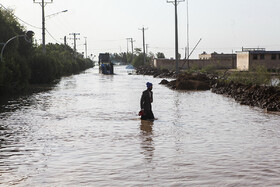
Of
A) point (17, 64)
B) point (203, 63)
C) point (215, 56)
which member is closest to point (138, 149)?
point (17, 64)

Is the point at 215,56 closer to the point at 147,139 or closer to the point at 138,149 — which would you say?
the point at 147,139

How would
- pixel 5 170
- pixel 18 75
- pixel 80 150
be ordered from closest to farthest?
pixel 5 170 < pixel 80 150 < pixel 18 75

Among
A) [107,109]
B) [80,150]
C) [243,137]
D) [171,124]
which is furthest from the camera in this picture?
[107,109]

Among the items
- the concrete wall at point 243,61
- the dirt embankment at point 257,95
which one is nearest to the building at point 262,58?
the concrete wall at point 243,61

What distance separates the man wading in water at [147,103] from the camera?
1536 cm

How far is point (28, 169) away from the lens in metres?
8.89

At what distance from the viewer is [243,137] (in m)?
12.8

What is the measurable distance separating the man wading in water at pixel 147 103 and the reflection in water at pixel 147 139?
0.82ft

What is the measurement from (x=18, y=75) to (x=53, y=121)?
1573cm

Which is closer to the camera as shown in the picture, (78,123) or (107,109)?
(78,123)

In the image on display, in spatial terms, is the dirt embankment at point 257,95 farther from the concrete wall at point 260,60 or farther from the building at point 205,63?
the building at point 205,63

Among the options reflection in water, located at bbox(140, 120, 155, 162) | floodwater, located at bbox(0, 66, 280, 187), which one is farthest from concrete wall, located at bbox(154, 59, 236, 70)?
reflection in water, located at bbox(140, 120, 155, 162)

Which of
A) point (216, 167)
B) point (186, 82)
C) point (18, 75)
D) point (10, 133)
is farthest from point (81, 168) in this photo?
point (186, 82)

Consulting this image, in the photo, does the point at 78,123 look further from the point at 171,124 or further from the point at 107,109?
the point at 107,109
